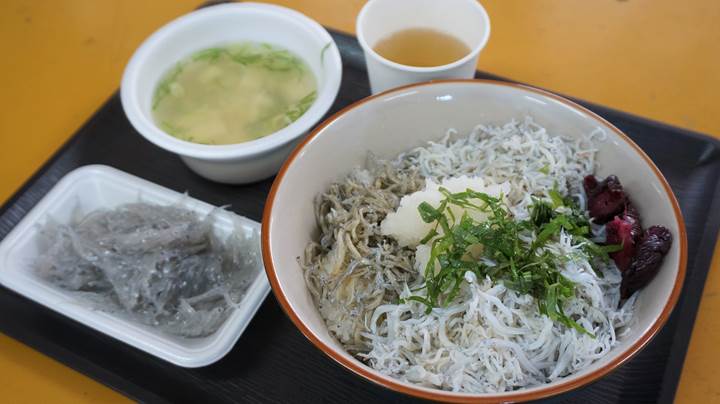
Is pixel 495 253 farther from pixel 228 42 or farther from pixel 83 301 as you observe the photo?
pixel 228 42

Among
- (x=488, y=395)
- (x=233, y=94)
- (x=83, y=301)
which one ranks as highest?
(x=488, y=395)

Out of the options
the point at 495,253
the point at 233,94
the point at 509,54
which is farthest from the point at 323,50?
the point at 495,253

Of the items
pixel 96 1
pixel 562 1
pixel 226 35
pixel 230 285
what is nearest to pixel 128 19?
pixel 96 1

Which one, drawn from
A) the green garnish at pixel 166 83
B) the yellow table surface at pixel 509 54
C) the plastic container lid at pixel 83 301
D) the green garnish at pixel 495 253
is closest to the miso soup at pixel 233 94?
the green garnish at pixel 166 83

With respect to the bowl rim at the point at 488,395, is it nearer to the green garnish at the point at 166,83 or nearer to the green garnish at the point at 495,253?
the green garnish at the point at 495,253

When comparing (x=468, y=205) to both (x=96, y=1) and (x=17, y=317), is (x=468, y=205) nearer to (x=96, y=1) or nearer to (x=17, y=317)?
(x=17, y=317)

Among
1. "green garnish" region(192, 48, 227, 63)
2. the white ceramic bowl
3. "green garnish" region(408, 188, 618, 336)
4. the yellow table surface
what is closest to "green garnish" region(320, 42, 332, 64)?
the white ceramic bowl

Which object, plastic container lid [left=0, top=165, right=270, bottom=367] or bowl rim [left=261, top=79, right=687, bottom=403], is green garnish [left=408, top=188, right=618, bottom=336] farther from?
plastic container lid [left=0, top=165, right=270, bottom=367]
